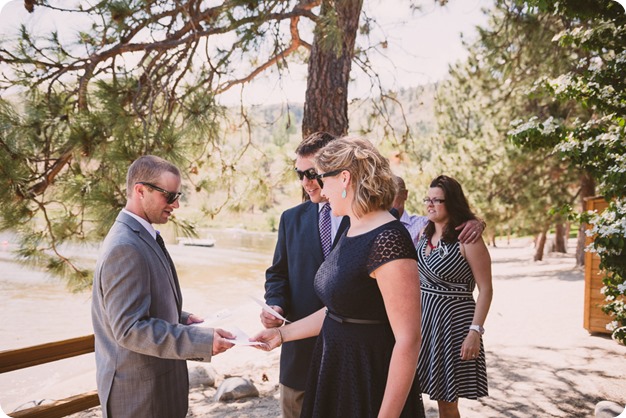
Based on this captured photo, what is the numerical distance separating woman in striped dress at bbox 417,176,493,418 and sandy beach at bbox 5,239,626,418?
1077mm

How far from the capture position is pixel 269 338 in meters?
2.22

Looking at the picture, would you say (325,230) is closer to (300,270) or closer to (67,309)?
(300,270)

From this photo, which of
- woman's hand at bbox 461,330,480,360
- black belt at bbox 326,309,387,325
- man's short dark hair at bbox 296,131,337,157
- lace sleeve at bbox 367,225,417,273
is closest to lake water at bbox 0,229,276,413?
black belt at bbox 326,309,387,325

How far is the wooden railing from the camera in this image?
3.22 meters

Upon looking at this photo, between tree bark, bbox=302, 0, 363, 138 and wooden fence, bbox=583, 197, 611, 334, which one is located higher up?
tree bark, bbox=302, 0, 363, 138

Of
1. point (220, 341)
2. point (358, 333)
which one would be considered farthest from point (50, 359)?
point (358, 333)

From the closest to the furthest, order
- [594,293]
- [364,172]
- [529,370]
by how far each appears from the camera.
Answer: [364,172] → [529,370] → [594,293]

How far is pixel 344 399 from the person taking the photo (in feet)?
6.15

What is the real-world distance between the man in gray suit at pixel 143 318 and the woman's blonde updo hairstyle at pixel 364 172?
74 cm

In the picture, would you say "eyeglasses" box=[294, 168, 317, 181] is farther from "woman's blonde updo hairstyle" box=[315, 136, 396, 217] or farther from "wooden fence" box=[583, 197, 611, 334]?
"wooden fence" box=[583, 197, 611, 334]

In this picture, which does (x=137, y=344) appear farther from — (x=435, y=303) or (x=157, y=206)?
(x=435, y=303)

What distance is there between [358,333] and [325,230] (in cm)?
81

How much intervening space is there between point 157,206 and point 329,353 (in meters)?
0.95

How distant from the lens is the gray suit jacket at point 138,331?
75.3 inches
